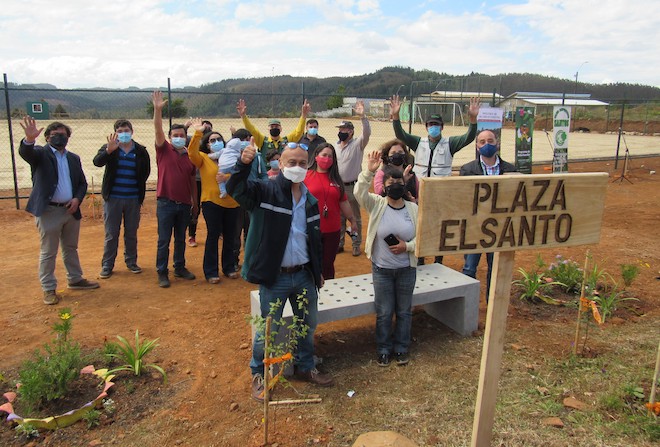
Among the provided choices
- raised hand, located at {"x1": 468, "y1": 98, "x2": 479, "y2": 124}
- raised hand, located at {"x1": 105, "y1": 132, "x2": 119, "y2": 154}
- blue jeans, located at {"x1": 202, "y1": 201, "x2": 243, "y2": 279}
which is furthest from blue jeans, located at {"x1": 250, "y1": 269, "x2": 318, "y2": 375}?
raised hand, located at {"x1": 468, "y1": 98, "x2": 479, "y2": 124}

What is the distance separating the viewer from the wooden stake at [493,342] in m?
2.49

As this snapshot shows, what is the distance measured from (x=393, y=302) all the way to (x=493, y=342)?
1789 millimetres

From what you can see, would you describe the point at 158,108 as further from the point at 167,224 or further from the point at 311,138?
the point at 311,138

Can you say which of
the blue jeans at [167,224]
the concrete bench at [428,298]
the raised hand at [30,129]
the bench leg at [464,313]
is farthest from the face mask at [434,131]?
the raised hand at [30,129]

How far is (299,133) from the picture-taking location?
698 cm

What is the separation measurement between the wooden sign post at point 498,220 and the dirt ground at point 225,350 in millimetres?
1113

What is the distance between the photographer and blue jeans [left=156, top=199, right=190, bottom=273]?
19.6ft

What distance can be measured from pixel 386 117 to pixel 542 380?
146 feet

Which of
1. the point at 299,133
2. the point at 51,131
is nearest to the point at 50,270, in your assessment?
the point at 51,131

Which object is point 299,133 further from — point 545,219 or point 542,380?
point 545,219

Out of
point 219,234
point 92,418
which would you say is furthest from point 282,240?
point 219,234

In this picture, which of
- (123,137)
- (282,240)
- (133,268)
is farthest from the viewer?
(133,268)

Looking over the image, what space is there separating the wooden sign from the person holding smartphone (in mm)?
1617

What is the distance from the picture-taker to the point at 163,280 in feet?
19.8
